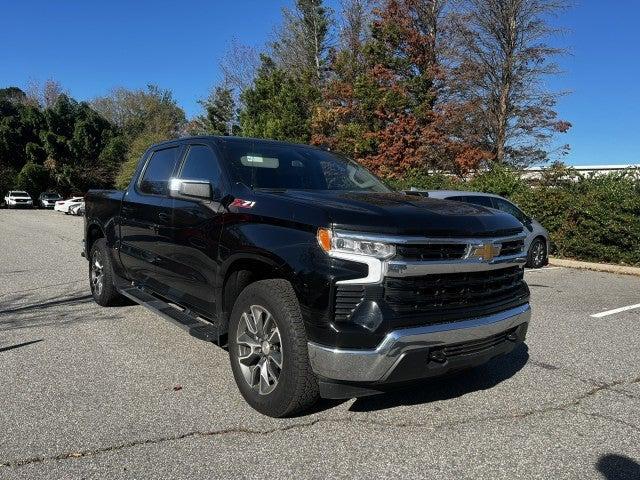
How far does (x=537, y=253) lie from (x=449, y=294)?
9.50 metres

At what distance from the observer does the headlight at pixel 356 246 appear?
128 inches

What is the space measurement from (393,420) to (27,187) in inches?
2220

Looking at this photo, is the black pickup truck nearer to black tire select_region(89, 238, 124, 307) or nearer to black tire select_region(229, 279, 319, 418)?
black tire select_region(229, 279, 319, 418)

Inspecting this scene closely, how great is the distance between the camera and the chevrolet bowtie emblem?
359cm

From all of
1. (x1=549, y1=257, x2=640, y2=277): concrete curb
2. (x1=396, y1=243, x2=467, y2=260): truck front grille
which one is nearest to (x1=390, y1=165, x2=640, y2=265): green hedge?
(x1=549, y1=257, x2=640, y2=277): concrete curb

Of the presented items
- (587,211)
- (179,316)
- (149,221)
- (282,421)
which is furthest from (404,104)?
(282,421)

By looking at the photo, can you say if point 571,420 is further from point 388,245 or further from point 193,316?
point 193,316

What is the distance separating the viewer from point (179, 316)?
476 cm

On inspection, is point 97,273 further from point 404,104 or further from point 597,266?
point 404,104

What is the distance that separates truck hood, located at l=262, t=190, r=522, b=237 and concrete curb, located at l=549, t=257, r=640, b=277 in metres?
8.79

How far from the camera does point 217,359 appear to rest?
194 inches

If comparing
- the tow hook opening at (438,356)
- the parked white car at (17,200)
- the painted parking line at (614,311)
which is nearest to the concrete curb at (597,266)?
the painted parking line at (614,311)

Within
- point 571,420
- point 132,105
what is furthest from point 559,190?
point 132,105

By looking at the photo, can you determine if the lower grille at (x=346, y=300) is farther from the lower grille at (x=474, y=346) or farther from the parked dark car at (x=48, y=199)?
the parked dark car at (x=48, y=199)
